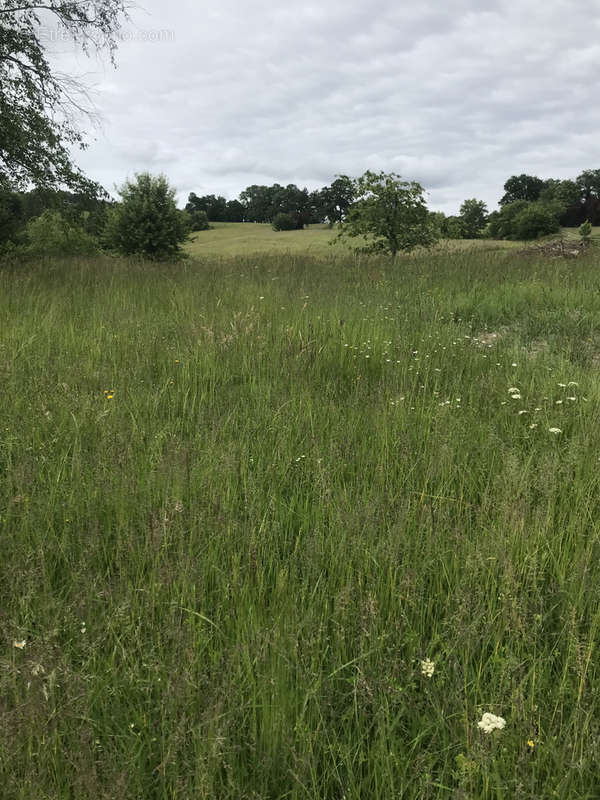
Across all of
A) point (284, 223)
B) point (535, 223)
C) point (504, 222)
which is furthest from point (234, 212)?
point (535, 223)

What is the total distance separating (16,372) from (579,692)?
3828mm

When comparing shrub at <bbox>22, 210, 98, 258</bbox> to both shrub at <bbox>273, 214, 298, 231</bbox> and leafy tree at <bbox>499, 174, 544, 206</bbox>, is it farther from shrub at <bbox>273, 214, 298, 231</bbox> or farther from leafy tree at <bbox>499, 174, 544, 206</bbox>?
leafy tree at <bbox>499, 174, 544, 206</bbox>

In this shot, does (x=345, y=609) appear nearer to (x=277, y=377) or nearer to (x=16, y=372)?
(x=277, y=377)

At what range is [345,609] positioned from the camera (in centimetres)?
165

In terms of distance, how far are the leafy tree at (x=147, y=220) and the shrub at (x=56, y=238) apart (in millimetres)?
3344

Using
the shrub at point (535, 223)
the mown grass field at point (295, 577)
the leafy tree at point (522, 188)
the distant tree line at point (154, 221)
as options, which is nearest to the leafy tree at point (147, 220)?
the distant tree line at point (154, 221)

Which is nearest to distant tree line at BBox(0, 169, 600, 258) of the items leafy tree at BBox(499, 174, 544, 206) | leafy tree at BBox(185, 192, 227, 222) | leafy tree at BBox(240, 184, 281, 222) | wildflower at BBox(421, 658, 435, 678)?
wildflower at BBox(421, 658, 435, 678)

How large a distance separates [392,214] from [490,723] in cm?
1591

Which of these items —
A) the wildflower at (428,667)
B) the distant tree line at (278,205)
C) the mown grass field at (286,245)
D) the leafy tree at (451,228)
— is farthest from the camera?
the distant tree line at (278,205)

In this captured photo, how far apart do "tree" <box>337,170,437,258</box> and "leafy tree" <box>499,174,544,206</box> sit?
8704 cm

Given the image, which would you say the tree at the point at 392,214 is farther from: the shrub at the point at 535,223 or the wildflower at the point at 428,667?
the shrub at the point at 535,223

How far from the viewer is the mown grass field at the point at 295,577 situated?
127 cm

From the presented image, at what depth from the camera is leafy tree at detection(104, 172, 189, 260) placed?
80.3 ft

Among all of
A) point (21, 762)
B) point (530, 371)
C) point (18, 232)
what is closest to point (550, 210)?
point (18, 232)
